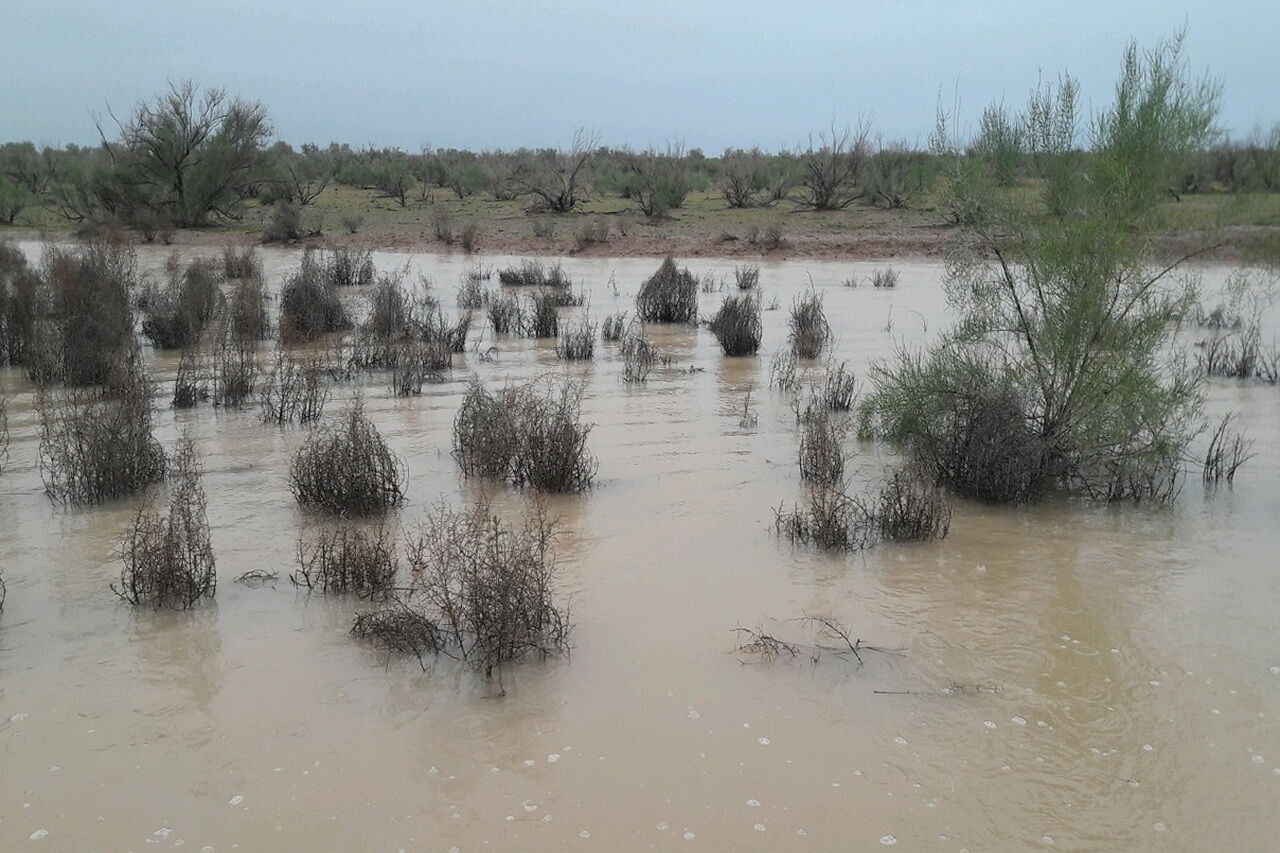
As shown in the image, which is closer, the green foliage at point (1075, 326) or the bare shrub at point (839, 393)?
the green foliage at point (1075, 326)

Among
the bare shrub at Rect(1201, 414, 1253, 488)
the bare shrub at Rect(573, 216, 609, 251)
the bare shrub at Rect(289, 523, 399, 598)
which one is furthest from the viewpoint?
the bare shrub at Rect(573, 216, 609, 251)

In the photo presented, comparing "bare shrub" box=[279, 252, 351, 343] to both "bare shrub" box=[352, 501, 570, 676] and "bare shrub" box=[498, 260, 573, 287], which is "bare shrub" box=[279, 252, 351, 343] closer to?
"bare shrub" box=[498, 260, 573, 287]

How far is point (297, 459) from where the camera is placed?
8.36m

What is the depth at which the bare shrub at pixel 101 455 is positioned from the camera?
853cm

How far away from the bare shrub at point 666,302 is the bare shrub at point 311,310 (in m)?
4.99

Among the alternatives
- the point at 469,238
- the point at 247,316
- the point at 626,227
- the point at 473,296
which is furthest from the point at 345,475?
the point at 626,227

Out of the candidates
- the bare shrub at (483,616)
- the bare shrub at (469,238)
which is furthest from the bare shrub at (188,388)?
the bare shrub at (469,238)

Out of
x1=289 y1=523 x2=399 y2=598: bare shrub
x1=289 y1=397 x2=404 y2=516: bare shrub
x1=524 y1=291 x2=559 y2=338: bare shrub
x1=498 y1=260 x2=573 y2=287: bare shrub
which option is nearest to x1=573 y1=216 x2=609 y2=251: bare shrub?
x1=498 y1=260 x2=573 y2=287: bare shrub

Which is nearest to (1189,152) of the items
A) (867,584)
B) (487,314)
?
(867,584)

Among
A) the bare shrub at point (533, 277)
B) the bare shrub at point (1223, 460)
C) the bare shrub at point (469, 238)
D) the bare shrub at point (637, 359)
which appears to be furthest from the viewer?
the bare shrub at point (469, 238)

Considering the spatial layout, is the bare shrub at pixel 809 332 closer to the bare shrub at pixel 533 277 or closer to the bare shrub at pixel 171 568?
the bare shrub at pixel 533 277

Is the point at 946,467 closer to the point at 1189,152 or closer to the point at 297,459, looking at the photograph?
Answer: the point at 1189,152

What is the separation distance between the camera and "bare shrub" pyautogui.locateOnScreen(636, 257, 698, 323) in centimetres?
1884

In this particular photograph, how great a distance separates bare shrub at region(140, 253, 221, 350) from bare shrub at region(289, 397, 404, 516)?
23.8 feet
